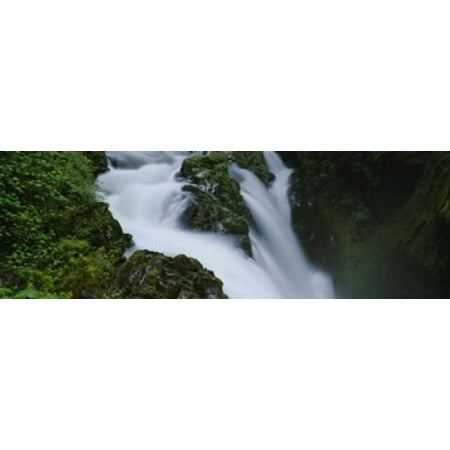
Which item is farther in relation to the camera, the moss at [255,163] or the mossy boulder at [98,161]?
the moss at [255,163]

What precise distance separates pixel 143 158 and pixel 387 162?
2042 mm

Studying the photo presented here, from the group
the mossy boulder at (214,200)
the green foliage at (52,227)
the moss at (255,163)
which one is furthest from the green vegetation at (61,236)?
the moss at (255,163)

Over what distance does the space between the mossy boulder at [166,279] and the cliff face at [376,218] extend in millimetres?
1079

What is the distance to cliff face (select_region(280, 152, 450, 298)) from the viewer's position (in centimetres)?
440

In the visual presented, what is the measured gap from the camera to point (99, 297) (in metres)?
4.07

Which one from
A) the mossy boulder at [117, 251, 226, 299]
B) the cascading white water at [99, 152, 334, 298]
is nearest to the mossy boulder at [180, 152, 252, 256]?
the cascading white water at [99, 152, 334, 298]

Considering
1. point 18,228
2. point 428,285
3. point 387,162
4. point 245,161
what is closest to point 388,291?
point 428,285

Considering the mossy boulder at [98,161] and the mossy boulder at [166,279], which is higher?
the mossy boulder at [98,161]

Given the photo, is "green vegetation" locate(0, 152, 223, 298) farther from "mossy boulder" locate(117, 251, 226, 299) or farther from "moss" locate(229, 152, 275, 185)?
"moss" locate(229, 152, 275, 185)

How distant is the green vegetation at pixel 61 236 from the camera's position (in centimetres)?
410

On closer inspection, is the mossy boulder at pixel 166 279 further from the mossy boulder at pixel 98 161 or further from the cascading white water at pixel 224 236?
the mossy boulder at pixel 98 161

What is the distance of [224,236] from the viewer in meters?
4.50

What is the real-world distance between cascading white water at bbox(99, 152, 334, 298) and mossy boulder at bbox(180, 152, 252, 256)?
61 mm

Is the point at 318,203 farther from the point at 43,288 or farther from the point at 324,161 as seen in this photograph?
the point at 43,288
